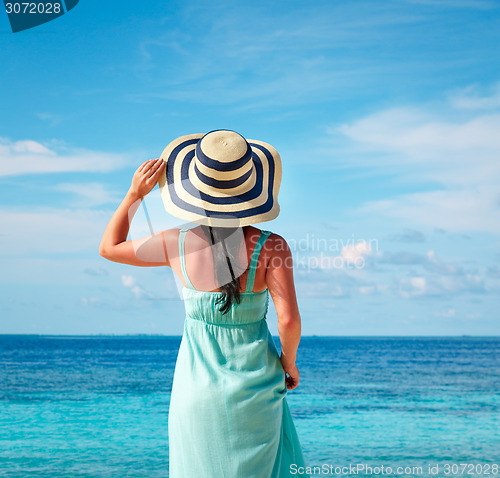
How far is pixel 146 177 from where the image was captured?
6.92ft

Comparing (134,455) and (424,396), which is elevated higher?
(134,455)

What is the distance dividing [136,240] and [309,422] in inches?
391

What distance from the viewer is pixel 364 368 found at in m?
28.0

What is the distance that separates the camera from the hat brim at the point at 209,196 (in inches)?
81.0

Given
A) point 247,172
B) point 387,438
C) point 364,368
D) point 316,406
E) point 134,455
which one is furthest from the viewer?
point 364,368

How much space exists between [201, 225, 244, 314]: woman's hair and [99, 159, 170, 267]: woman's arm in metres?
0.22

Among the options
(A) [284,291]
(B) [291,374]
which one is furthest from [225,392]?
(A) [284,291]

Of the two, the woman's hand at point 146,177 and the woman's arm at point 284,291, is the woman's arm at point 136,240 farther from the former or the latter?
the woman's arm at point 284,291

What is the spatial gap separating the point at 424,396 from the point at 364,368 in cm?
1155

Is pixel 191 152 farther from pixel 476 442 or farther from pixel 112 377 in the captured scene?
pixel 112 377

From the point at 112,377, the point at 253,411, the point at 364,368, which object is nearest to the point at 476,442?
the point at 253,411

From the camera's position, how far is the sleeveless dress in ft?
7.04

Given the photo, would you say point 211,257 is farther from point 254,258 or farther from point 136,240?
point 136,240

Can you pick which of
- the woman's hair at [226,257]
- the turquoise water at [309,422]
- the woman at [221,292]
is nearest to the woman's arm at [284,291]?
the woman at [221,292]
